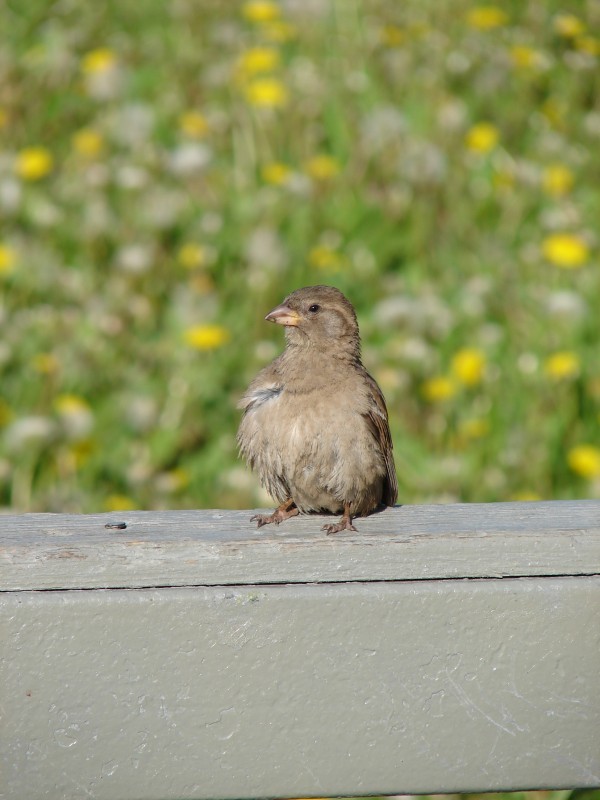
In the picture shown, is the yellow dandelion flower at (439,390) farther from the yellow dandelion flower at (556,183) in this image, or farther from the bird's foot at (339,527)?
the bird's foot at (339,527)

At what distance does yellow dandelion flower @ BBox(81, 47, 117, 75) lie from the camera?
6.46m

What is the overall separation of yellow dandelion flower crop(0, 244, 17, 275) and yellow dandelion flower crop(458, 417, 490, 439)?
2.15m

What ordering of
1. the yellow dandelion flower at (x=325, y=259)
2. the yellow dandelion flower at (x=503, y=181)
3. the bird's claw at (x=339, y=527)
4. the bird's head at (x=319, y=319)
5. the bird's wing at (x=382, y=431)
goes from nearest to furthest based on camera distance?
the bird's claw at (x=339, y=527), the bird's wing at (x=382, y=431), the bird's head at (x=319, y=319), the yellow dandelion flower at (x=325, y=259), the yellow dandelion flower at (x=503, y=181)

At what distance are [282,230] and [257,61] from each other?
3.75 feet

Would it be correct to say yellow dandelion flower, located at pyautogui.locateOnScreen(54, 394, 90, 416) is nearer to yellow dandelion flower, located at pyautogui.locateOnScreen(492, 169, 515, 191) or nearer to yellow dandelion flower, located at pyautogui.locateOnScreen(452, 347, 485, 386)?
yellow dandelion flower, located at pyautogui.locateOnScreen(452, 347, 485, 386)

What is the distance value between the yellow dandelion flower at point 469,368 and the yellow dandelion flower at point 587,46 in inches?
110

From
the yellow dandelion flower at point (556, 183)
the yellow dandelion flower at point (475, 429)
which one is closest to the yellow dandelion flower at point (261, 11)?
the yellow dandelion flower at point (556, 183)

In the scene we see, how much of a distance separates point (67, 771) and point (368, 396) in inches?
54.2

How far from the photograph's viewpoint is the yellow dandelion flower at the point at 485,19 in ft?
23.0

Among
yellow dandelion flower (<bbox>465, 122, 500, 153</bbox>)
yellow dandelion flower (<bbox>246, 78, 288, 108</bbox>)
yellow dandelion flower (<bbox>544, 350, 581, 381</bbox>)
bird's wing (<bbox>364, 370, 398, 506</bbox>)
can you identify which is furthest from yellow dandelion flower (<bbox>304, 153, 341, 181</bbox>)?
bird's wing (<bbox>364, 370, 398, 506</bbox>)

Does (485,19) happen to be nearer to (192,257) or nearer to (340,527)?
(192,257)

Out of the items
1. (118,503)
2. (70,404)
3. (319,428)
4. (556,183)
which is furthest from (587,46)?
(319,428)

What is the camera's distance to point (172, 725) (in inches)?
72.1

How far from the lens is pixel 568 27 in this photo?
22.8 ft
